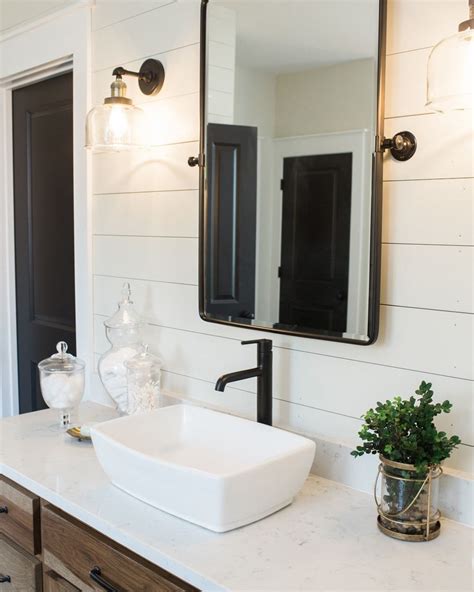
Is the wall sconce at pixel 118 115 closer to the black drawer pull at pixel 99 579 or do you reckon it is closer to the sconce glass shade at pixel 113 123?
the sconce glass shade at pixel 113 123

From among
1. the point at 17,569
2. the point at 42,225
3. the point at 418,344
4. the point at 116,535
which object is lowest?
the point at 17,569

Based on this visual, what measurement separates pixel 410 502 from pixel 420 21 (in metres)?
0.92

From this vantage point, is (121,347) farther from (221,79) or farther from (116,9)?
(116,9)

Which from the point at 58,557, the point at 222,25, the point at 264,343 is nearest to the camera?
the point at 58,557

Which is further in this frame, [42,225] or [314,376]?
[42,225]

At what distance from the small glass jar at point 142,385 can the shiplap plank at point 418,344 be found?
46 cm

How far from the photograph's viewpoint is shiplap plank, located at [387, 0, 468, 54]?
4.03 feet

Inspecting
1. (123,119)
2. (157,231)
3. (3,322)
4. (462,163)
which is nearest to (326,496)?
(462,163)

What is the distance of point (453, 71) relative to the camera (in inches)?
44.3

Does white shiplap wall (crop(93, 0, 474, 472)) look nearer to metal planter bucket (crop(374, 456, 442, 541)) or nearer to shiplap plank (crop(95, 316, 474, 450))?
shiplap plank (crop(95, 316, 474, 450))

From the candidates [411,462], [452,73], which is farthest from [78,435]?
[452,73]

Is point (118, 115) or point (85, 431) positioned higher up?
point (118, 115)

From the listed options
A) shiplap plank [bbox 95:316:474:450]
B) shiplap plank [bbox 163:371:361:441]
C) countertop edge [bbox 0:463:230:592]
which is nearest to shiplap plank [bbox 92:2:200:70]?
shiplap plank [bbox 95:316:474:450]

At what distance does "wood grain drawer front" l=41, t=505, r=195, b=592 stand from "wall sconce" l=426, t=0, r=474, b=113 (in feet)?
3.15
